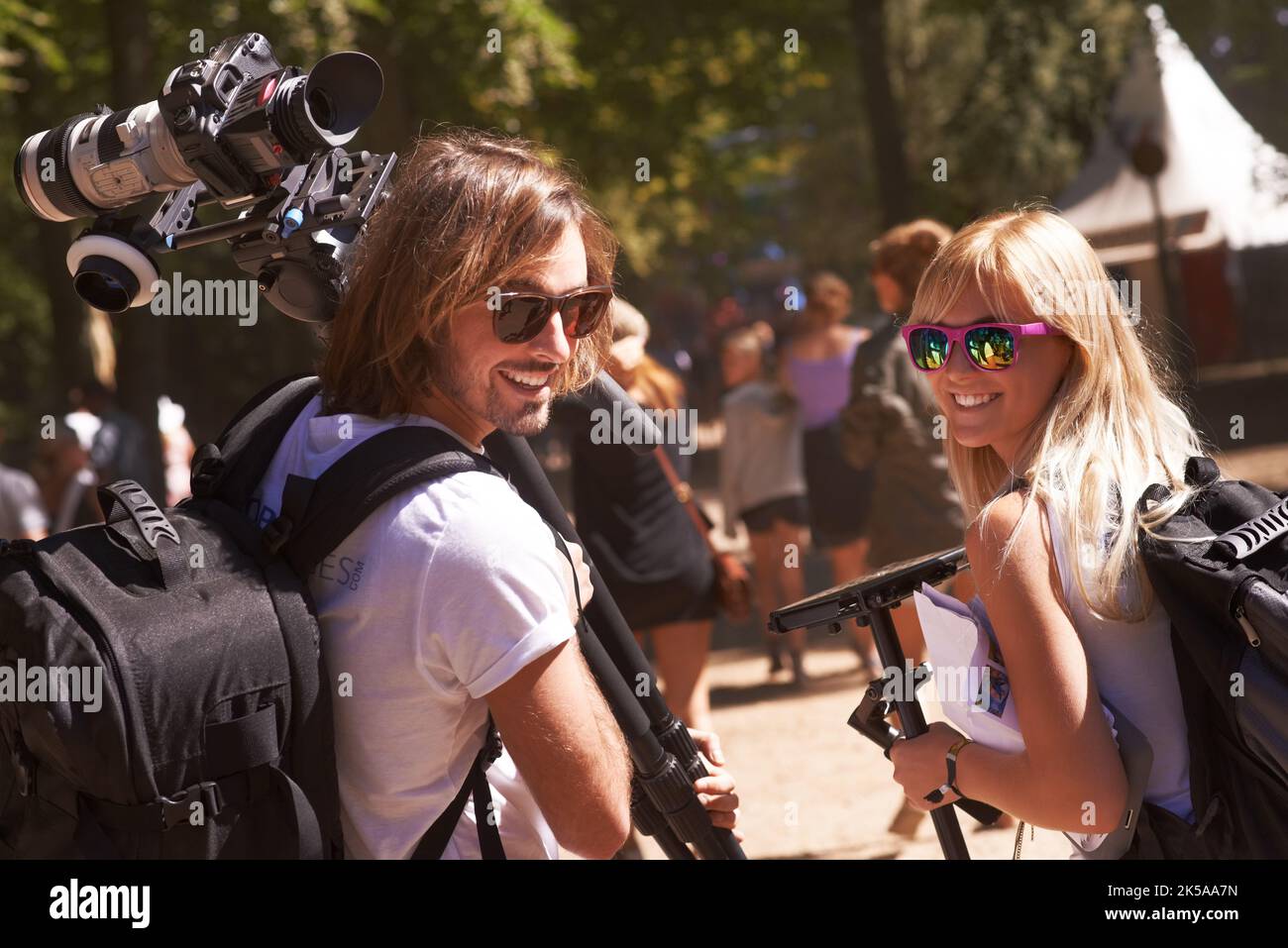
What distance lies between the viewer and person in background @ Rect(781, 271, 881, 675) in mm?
7898

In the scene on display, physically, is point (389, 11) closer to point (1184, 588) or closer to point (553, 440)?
point (1184, 588)

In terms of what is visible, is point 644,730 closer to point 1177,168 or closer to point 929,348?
point 929,348

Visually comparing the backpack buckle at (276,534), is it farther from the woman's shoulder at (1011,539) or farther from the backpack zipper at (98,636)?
the woman's shoulder at (1011,539)

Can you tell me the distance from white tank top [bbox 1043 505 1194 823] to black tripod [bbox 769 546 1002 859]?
302 mm

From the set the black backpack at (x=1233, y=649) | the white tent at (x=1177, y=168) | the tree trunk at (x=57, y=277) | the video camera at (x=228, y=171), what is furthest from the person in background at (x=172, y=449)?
the white tent at (x=1177, y=168)

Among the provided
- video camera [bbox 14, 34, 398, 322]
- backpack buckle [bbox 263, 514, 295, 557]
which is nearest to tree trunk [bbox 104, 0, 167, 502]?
video camera [bbox 14, 34, 398, 322]

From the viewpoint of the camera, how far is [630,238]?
25453mm

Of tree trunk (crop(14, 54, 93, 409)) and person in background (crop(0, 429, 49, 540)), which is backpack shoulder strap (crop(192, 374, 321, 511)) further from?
tree trunk (crop(14, 54, 93, 409))

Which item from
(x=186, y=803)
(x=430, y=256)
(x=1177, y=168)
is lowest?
(x=186, y=803)

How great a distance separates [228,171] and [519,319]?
0.43 meters

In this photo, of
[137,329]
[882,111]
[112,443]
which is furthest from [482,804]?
[882,111]

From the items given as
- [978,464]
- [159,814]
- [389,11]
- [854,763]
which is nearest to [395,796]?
[159,814]

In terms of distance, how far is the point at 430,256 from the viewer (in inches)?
78.4
